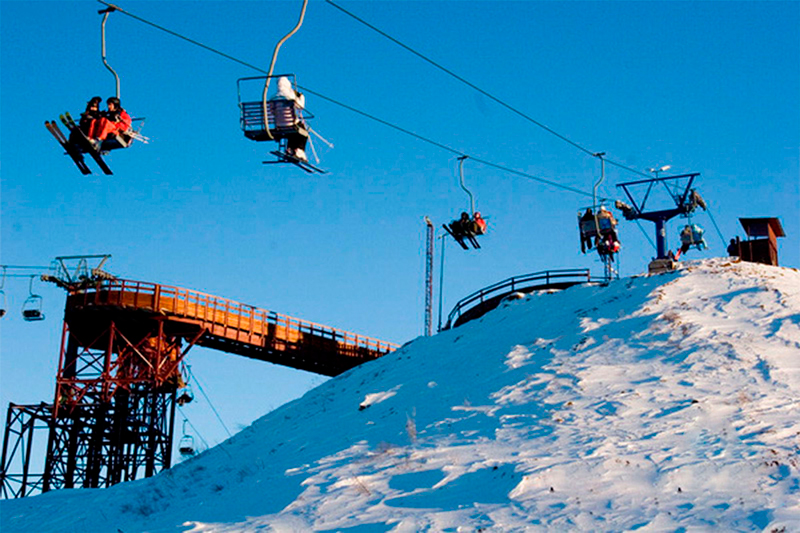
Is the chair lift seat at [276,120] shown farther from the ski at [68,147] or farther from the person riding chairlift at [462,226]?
the person riding chairlift at [462,226]

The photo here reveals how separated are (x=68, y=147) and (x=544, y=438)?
36.0 ft

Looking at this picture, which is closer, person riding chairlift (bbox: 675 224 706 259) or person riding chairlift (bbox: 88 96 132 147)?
person riding chairlift (bbox: 88 96 132 147)

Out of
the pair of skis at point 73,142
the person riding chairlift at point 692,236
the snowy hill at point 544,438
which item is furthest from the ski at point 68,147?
the person riding chairlift at point 692,236

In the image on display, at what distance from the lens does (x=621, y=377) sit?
2345 cm

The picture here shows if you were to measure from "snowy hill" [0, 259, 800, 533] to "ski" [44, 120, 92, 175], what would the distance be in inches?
285

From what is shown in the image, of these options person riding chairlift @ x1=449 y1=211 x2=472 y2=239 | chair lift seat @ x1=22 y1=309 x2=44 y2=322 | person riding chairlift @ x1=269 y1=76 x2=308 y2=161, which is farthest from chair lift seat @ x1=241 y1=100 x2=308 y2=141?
chair lift seat @ x1=22 y1=309 x2=44 y2=322

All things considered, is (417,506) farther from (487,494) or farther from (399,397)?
(399,397)

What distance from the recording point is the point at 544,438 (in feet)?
65.6

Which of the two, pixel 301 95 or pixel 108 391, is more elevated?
pixel 301 95

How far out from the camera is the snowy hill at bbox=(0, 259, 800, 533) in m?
16.6

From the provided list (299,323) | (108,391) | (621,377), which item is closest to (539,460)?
(621,377)

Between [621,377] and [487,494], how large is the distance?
6970mm

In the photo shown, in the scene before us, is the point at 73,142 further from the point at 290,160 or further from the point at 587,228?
the point at 587,228

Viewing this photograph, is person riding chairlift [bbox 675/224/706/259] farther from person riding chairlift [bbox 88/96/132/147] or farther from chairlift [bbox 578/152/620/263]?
person riding chairlift [bbox 88/96/132/147]
